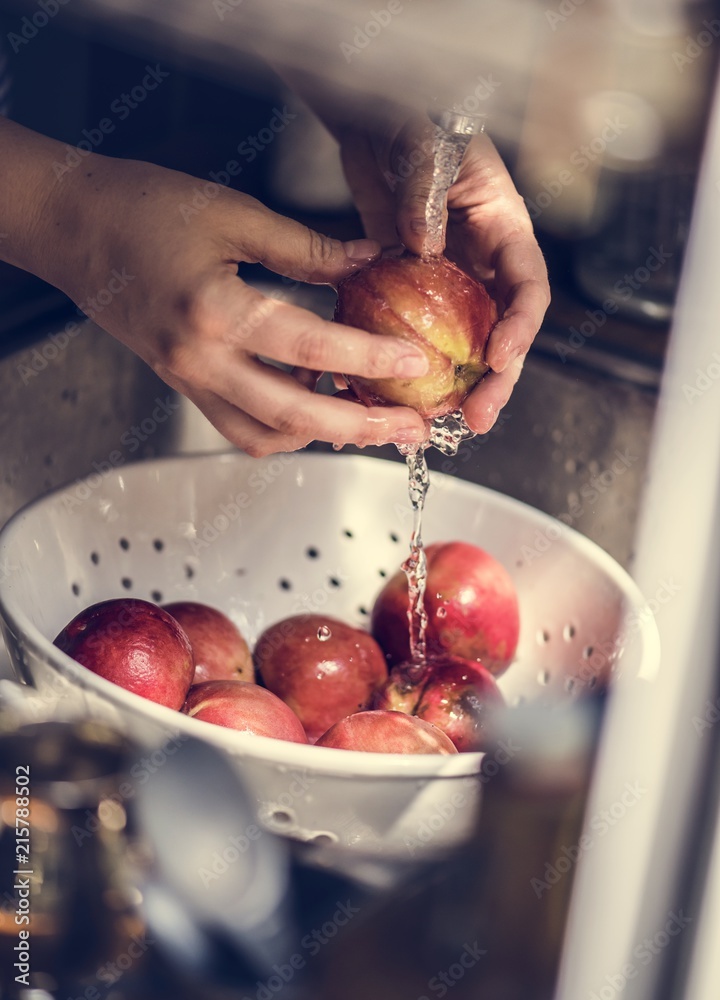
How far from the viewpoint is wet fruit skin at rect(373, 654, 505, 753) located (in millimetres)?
802

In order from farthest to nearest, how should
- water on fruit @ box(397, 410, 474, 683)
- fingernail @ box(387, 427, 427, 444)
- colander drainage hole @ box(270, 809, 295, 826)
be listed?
water on fruit @ box(397, 410, 474, 683)
fingernail @ box(387, 427, 427, 444)
colander drainage hole @ box(270, 809, 295, 826)

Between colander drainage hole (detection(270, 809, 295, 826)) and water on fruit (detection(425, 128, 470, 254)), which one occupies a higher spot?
water on fruit (detection(425, 128, 470, 254))

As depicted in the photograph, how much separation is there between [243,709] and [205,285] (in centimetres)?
32

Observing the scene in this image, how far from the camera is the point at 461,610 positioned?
2.99ft

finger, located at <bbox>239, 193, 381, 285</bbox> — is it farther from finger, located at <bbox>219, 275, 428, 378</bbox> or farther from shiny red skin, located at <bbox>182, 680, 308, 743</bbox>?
shiny red skin, located at <bbox>182, 680, 308, 743</bbox>

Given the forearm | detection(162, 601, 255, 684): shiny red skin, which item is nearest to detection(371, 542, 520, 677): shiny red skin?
detection(162, 601, 255, 684): shiny red skin

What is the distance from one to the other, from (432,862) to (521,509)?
0.47 metres

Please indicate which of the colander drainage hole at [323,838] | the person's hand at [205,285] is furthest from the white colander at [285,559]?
the person's hand at [205,285]

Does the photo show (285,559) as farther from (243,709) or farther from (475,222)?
(475,222)

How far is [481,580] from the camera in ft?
3.03

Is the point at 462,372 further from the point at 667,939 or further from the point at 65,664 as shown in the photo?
the point at 667,939

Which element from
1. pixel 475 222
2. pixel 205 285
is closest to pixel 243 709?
pixel 205 285

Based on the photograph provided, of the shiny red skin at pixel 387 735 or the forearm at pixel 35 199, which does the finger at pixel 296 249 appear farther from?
the shiny red skin at pixel 387 735

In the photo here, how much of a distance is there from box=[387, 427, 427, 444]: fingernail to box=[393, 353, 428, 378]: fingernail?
0.04 metres
